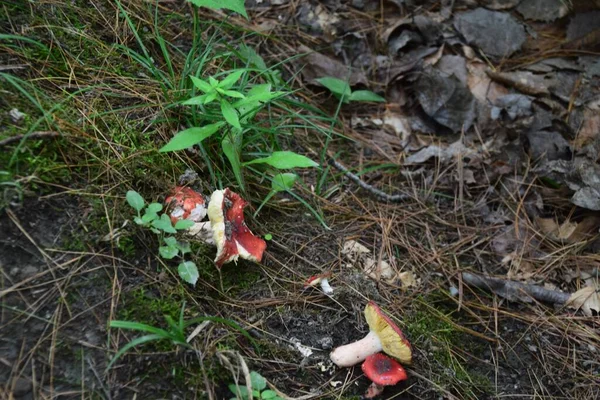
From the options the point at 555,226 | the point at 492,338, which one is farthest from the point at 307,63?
the point at 492,338

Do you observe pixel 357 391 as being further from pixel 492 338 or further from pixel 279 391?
pixel 492 338

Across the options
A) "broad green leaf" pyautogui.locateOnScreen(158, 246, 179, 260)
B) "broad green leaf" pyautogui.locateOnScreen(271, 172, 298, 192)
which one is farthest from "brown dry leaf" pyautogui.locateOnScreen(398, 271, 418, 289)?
"broad green leaf" pyautogui.locateOnScreen(158, 246, 179, 260)

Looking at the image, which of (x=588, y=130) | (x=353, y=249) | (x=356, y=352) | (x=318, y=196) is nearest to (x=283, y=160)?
(x=318, y=196)

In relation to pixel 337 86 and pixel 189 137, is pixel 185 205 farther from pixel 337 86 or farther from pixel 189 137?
pixel 337 86

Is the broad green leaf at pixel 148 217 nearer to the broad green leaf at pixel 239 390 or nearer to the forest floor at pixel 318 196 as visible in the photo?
the forest floor at pixel 318 196

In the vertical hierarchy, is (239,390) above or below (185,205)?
below

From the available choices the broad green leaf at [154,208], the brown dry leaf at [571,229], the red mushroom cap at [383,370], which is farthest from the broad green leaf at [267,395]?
the brown dry leaf at [571,229]

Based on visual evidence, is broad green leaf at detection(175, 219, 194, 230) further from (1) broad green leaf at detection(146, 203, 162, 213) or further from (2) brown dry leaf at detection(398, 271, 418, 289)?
(2) brown dry leaf at detection(398, 271, 418, 289)
